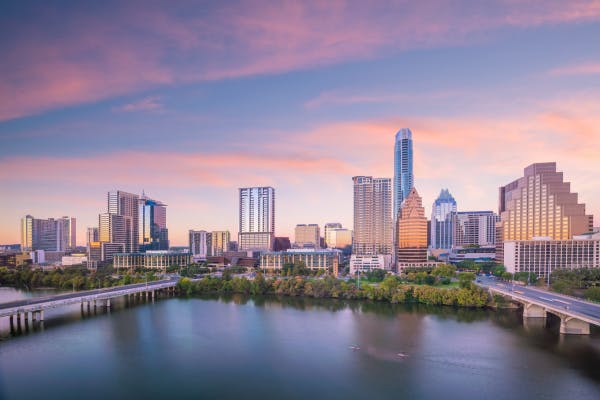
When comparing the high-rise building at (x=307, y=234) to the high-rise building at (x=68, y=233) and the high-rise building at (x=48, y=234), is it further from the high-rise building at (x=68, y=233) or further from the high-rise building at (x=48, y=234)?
the high-rise building at (x=48, y=234)

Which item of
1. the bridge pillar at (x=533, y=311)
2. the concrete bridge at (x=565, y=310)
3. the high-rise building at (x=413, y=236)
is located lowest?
the bridge pillar at (x=533, y=311)

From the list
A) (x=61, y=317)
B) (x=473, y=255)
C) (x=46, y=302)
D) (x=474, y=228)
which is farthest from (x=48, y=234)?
(x=474, y=228)

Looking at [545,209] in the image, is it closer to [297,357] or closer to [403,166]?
[297,357]

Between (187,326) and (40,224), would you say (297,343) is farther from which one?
(40,224)

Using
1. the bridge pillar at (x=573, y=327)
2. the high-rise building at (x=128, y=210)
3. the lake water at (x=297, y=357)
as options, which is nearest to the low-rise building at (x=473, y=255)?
the lake water at (x=297, y=357)

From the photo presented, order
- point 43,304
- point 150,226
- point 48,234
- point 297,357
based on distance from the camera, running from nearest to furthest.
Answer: point 297,357 < point 43,304 < point 48,234 < point 150,226

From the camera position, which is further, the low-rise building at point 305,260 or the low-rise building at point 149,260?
the low-rise building at point 149,260

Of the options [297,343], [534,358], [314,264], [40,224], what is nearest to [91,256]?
[40,224]
